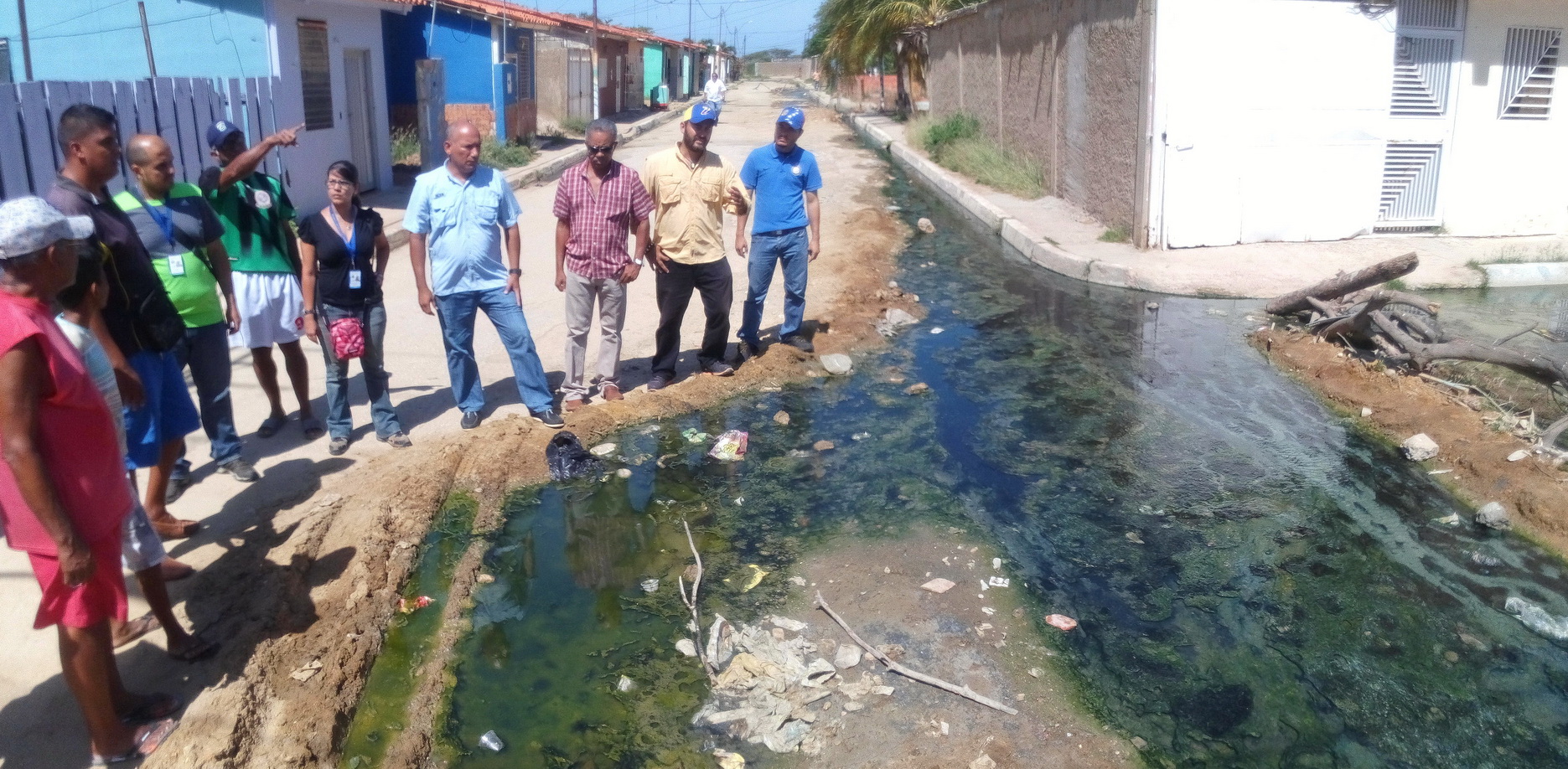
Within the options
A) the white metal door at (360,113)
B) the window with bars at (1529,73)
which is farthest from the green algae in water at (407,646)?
the window with bars at (1529,73)

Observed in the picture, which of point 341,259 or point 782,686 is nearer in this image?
point 782,686

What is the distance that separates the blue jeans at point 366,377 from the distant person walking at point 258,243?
205 millimetres

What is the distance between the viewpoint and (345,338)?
5605 mm

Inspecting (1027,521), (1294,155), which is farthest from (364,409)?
(1294,155)

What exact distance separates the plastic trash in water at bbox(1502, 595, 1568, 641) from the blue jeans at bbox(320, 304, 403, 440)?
5193mm

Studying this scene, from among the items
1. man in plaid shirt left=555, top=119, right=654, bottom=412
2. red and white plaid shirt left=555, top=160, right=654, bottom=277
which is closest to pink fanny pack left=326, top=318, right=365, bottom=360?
man in plaid shirt left=555, top=119, right=654, bottom=412

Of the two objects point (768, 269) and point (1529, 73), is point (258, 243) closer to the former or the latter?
point (768, 269)

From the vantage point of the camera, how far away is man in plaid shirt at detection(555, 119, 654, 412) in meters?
6.25

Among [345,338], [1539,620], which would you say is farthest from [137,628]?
[1539,620]

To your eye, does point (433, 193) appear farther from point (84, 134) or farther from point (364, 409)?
point (84, 134)

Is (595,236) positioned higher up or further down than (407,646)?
higher up

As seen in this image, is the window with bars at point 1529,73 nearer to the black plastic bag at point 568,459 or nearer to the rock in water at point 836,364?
the rock in water at point 836,364

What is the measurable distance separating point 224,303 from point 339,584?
7.34 ft

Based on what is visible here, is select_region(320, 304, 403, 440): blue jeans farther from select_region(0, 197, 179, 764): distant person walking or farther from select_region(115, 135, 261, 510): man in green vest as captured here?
select_region(0, 197, 179, 764): distant person walking
